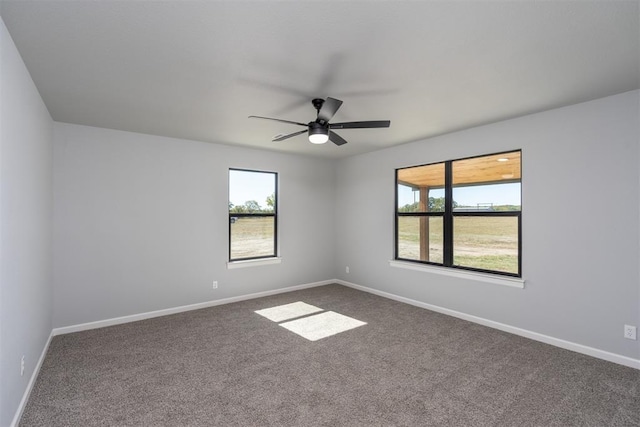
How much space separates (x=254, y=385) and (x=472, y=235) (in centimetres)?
317

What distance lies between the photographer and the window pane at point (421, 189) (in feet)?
15.0

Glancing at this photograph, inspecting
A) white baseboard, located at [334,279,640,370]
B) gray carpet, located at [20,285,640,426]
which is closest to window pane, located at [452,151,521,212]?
white baseboard, located at [334,279,640,370]

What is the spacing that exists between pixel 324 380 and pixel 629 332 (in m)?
2.77

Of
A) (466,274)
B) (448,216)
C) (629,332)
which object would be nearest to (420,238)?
(448,216)

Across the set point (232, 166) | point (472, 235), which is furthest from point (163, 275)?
point (472, 235)

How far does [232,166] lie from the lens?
196 inches

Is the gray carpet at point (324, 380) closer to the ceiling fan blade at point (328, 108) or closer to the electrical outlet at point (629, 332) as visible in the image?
the electrical outlet at point (629, 332)

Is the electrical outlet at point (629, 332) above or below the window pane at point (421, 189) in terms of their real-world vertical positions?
below

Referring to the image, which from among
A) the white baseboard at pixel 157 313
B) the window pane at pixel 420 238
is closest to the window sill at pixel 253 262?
the white baseboard at pixel 157 313

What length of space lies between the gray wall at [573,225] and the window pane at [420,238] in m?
0.49

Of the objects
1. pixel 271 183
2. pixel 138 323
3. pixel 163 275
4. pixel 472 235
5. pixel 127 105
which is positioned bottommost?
pixel 138 323

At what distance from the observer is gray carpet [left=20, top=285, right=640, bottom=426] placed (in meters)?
2.17

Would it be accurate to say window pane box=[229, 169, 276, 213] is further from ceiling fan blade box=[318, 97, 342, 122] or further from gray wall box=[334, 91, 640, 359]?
gray wall box=[334, 91, 640, 359]

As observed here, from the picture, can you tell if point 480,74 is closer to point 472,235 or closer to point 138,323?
point 472,235
